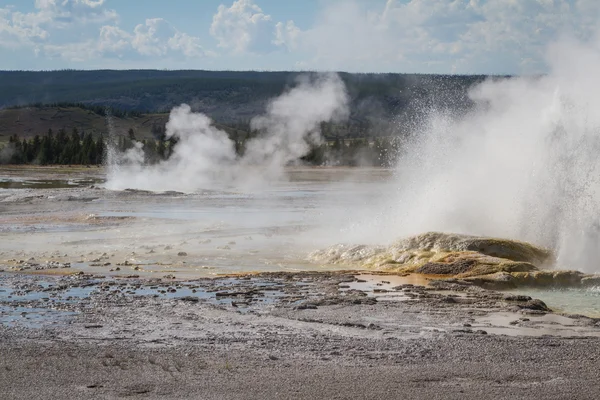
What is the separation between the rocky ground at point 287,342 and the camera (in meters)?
9.48

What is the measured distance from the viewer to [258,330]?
506 inches

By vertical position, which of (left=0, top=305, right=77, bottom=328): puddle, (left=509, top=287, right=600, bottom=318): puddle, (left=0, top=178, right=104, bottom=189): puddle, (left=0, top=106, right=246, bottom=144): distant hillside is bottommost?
(left=0, top=178, right=104, bottom=189): puddle

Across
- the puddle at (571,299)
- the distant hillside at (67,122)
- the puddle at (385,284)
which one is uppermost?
the distant hillside at (67,122)

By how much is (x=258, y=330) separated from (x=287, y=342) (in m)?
1.06

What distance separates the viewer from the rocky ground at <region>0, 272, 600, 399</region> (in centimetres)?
948

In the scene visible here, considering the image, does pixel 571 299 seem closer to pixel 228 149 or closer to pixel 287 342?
pixel 287 342

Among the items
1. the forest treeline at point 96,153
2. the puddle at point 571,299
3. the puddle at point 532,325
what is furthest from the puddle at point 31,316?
the forest treeline at point 96,153

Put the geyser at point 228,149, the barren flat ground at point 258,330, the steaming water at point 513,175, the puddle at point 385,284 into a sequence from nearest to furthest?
the barren flat ground at point 258,330, the puddle at point 385,284, the steaming water at point 513,175, the geyser at point 228,149

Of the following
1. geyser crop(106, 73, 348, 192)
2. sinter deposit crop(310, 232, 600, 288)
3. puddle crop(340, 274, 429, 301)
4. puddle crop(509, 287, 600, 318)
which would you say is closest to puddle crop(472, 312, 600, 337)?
puddle crop(509, 287, 600, 318)

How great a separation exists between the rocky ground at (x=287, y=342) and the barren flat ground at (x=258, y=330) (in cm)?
3

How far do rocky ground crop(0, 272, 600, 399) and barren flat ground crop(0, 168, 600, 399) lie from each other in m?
0.03

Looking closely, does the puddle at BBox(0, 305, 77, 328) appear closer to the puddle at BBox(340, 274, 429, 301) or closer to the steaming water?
the puddle at BBox(340, 274, 429, 301)

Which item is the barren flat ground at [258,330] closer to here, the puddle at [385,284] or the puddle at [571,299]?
the puddle at [385,284]

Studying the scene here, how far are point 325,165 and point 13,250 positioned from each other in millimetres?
73006
